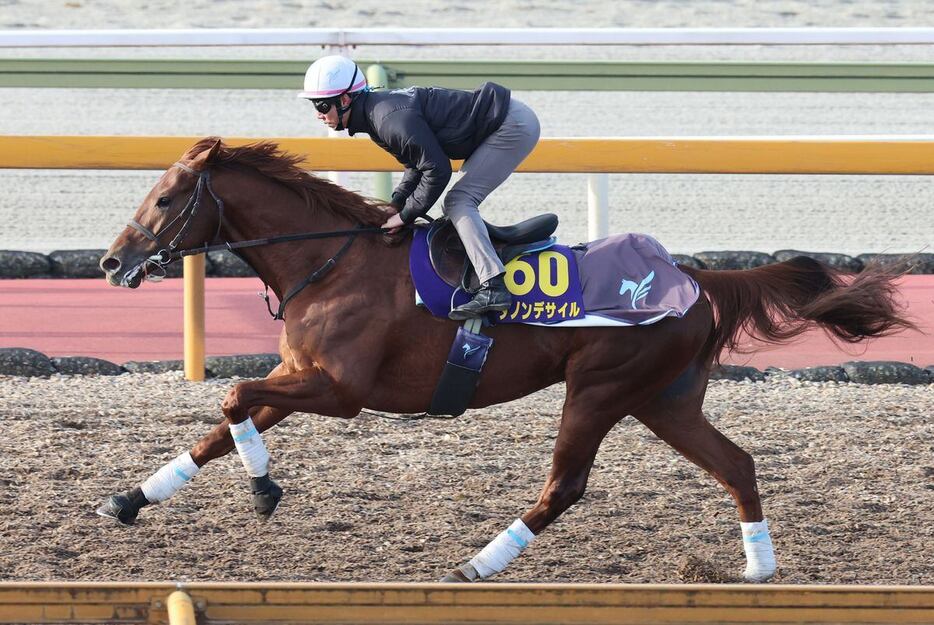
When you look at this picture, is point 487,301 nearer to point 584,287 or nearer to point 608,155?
point 584,287

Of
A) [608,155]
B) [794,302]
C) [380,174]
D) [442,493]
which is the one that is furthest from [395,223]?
[380,174]

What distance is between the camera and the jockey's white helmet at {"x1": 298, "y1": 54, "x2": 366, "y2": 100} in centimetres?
467

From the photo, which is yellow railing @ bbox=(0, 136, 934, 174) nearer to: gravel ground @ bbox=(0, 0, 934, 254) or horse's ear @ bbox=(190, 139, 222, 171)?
horse's ear @ bbox=(190, 139, 222, 171)

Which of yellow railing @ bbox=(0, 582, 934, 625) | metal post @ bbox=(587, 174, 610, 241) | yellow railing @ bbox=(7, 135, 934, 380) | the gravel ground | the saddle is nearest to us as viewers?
yellow railing @ bbox=(0, 582, 934, 625)

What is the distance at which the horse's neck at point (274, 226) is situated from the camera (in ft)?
16.1

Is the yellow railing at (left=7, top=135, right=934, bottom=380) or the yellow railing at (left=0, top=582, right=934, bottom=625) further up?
the yellow railing at (left=7, top=135, right=934, bottom=380)

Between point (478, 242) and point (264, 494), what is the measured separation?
3.75 feet

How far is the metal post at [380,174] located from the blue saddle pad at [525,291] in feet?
11.4

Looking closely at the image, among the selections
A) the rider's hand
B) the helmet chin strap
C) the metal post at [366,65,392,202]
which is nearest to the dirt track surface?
the rider's hand

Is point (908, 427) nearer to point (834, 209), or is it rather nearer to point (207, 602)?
point (207, 602)

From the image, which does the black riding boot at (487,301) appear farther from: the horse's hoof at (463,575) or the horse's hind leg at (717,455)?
the horse's hoof at (463,575)

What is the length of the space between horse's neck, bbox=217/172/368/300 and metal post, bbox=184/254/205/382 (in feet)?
7.13

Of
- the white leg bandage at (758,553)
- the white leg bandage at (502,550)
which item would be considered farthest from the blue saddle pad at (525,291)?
the white leg bandage at (758,553)

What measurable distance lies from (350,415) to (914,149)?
125 inches
